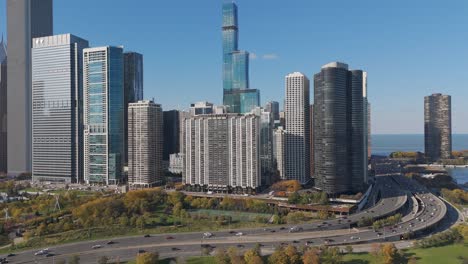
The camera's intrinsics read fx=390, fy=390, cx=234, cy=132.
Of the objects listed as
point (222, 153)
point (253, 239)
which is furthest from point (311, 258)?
point (222, 153)

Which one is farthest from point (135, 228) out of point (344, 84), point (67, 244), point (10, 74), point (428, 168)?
point (428, 168)

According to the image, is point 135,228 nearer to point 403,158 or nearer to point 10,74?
point 10,74

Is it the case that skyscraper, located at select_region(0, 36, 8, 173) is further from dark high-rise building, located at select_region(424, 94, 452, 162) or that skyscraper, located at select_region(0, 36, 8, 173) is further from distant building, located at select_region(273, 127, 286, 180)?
dark high-rise building, located at select_region(424, 94, 452, 162)

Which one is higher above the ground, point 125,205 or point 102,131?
point 102,131

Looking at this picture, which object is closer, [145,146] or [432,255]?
[432,255]

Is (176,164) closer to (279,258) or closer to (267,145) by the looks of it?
(267,145)

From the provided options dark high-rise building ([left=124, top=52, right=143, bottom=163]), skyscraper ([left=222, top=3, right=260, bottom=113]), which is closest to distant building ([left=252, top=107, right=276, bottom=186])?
skyscraper ([left=222, top=3, right=260, bottom=113])
